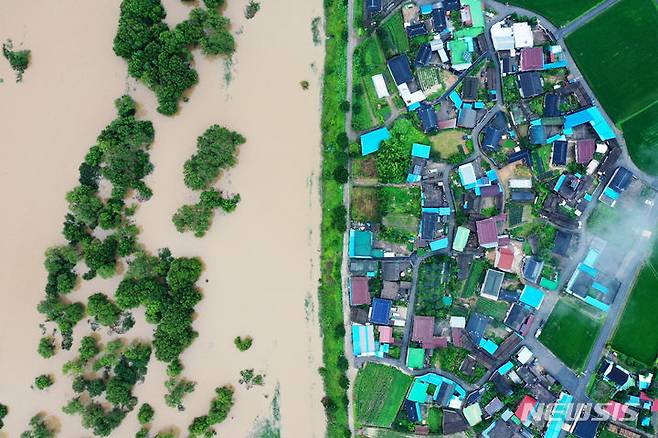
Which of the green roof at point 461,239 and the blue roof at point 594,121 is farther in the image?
the green roof at point 461,239

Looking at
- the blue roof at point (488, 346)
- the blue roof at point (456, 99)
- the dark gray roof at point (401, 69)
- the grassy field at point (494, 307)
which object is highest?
the dark gray roof at point (401, 69)

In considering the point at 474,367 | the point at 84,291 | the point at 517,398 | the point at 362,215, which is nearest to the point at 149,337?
the point at 84,291

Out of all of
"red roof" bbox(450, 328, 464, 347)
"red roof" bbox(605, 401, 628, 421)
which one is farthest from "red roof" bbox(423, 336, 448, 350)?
"red roof" bbox(605, 401, 628, 421)

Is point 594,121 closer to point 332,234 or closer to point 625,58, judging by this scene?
point 625,58

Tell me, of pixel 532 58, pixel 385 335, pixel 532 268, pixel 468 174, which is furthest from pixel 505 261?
pixel 532 58

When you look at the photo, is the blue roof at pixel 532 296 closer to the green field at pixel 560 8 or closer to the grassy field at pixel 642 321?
the grassy field at pixel 642 321

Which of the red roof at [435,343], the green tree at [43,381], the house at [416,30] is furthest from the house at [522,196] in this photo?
the green tree at [43,381]

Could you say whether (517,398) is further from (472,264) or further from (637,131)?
(637,131)
